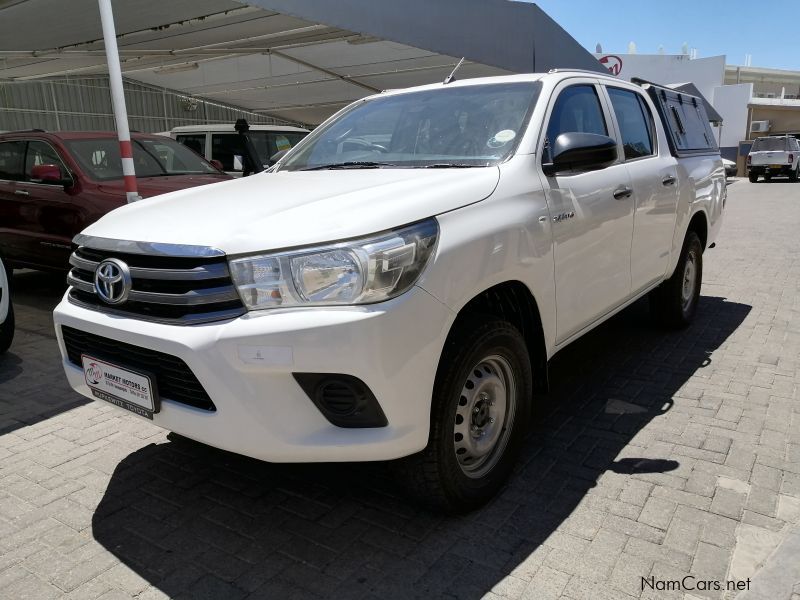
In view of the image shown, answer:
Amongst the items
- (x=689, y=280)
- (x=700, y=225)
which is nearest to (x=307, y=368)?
(x=689, y=280)

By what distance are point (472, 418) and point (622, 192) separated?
1784 millimetres

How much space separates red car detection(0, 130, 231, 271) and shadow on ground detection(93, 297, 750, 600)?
368 centimetres

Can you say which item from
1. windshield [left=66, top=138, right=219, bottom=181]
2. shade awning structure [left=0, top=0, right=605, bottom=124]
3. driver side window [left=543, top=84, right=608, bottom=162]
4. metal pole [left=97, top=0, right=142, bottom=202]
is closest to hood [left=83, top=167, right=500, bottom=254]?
driver side window [left=543, top=84, right=608, bottom=162]

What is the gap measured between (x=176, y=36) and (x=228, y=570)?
371 inches

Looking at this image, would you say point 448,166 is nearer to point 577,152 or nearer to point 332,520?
point 577,152

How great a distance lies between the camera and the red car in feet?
20.5

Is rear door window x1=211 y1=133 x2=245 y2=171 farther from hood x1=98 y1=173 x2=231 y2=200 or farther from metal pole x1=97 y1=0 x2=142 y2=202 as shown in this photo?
metal pole x1=97 y1=0 x2=142 y2=202

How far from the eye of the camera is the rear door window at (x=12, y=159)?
703 cm

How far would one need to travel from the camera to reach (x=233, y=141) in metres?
10.3

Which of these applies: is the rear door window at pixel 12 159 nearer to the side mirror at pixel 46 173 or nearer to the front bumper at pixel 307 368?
the side mirror at pixel 46 173

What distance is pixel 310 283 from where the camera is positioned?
2193mm

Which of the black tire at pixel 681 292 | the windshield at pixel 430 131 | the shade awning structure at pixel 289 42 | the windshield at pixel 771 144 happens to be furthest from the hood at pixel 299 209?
the windshield at pixel 771 144

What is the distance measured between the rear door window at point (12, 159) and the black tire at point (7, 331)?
2.85 metres

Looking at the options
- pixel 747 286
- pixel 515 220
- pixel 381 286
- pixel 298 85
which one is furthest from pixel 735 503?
pixel 298 85
